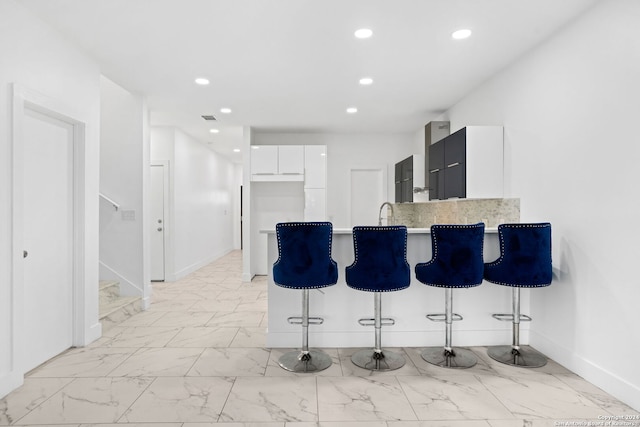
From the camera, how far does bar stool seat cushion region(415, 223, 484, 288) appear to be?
9.52 ft

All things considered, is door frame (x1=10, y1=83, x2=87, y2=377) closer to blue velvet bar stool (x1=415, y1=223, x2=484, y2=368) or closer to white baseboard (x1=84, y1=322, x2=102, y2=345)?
white baseboard (x1=84, y1=322, x2=102, y2=345)

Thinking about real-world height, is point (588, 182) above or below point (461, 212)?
above

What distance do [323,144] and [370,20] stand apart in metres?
4.17

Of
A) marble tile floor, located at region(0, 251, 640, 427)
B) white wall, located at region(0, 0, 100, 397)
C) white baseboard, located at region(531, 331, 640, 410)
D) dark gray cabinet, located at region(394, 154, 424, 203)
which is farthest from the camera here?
dark gray cabinet, located at region(394, 154, 424, 203)

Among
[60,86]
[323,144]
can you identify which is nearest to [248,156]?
[323,144]

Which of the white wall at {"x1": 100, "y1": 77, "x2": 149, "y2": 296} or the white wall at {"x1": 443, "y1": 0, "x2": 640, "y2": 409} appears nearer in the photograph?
the white wall at {"x1": 443, "y1": 0, "x2": 640, "y2": 409}

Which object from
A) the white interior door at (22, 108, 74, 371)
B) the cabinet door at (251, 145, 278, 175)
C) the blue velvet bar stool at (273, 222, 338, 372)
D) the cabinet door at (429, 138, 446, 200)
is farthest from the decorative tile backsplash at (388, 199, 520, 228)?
the white interior door at (22, 108, 74, 371)

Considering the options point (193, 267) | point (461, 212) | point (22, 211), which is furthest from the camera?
point (193, 267)

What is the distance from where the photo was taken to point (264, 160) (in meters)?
6.50

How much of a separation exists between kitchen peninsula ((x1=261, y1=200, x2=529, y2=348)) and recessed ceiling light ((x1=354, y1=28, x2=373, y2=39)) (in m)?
1.70

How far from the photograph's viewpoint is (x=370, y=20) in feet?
9.46

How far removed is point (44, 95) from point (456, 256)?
3529 mm

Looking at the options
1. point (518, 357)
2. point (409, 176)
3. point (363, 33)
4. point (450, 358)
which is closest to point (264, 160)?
point (409, 176)

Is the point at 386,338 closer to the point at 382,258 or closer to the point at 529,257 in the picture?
the point at 382,258
